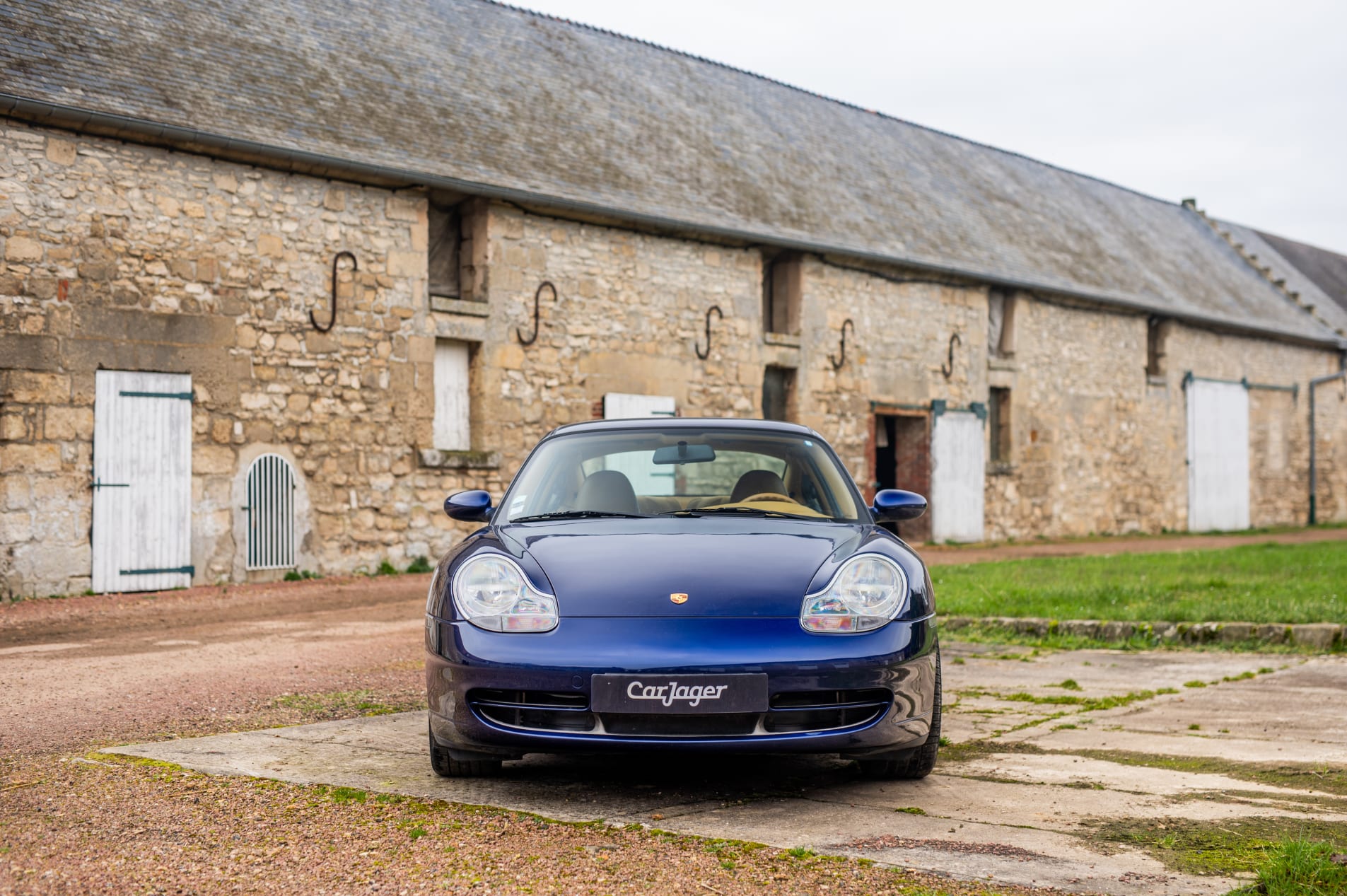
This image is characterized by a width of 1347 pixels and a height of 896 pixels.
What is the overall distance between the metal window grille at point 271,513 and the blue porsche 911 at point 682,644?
9.76 meters

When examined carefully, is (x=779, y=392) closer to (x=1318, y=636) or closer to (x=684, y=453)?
(x=1318, y=636)

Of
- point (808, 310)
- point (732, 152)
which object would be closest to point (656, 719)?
point (808, 310)

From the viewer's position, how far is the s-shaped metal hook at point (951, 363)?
862 inches

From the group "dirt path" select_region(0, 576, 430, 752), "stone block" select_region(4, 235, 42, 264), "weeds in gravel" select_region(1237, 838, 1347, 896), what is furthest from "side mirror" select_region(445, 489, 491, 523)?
"stone block" select_region(4, 235, 42, 264)

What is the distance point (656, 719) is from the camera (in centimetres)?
394

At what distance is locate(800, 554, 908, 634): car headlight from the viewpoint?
13.4 ft

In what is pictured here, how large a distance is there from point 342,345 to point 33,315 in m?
3.28

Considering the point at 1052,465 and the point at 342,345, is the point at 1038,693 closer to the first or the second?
the point at 342,345

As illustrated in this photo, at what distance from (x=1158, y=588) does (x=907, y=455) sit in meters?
11.3

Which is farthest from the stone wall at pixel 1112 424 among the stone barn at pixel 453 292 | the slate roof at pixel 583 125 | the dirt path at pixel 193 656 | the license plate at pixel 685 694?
the license plate at pixel 685 694

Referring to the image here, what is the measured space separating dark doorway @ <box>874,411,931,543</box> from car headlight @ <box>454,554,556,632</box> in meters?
17.2

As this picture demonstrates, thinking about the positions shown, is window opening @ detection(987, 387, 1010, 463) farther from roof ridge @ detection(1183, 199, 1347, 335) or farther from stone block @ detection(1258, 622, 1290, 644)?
stone block @ detection(1258, 622, 1290, 644)

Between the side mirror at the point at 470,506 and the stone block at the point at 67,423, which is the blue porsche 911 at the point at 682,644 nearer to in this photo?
the side mirror at the point at 470,506

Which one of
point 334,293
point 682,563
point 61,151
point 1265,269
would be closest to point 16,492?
point 61,151
